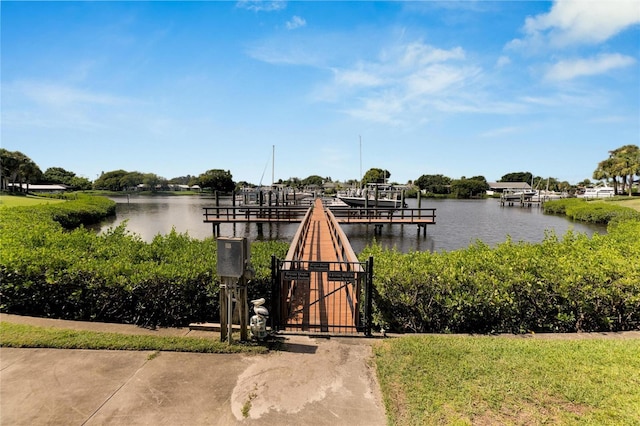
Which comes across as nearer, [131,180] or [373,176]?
[131,180]

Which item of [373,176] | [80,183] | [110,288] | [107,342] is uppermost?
[373,176]

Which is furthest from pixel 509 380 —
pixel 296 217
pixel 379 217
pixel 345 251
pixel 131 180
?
pixel 131 180

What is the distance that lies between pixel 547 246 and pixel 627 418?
512 cm

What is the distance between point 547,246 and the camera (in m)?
7.39

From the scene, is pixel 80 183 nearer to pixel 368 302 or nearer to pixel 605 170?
pixel 368 302

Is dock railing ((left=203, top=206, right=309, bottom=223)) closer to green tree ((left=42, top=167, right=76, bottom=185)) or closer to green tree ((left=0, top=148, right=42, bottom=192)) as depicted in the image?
green tree ((left=0, top=148, right=42, bottom=192))

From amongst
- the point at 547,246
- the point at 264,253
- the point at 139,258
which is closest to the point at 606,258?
the point at 547,246

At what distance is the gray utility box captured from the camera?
4.42 meters

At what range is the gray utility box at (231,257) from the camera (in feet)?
14.5

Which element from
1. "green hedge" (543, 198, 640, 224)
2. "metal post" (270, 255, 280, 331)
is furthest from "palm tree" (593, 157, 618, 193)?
"metal post" (270, 255, 280, 331)

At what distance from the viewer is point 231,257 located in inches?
174

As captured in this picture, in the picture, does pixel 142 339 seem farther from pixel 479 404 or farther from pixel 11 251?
pixel 479 404

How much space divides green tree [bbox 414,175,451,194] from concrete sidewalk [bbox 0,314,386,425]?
12293 cm

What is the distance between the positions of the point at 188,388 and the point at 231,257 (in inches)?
62.8
